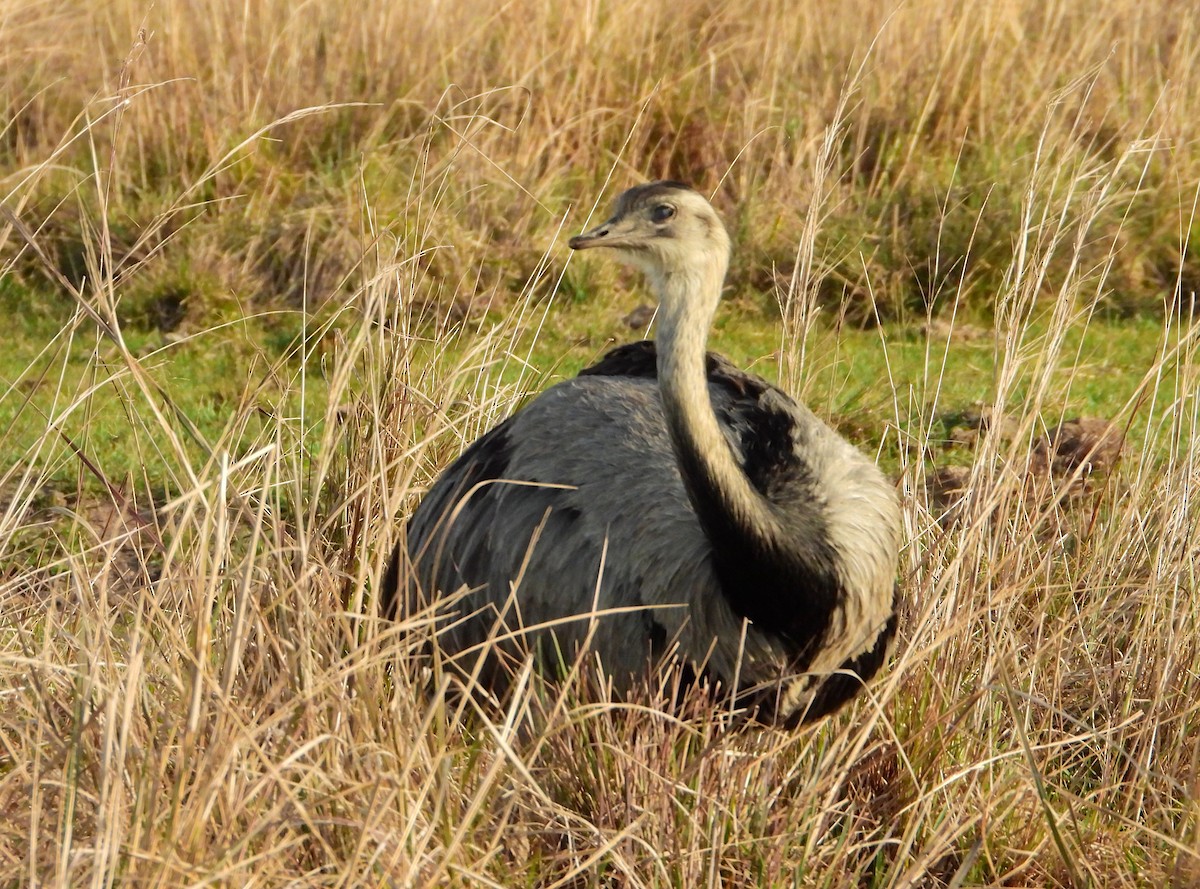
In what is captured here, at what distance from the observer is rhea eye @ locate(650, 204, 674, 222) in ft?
10.6

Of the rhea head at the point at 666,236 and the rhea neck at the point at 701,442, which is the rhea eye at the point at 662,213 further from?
the rhea neck at the point at 701,442

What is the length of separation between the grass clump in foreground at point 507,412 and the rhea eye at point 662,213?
1.84 feet

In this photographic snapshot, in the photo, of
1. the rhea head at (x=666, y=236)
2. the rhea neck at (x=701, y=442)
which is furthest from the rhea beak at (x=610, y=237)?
the rhea neck at (x=701, y=442)

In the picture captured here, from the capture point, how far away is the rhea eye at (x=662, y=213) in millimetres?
3225

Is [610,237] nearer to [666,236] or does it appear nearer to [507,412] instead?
[666,236]

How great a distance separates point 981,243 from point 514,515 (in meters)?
3.78

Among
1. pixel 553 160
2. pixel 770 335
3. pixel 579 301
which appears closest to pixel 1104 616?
pixel 770 335

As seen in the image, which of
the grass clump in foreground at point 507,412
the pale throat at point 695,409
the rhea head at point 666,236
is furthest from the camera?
the rhea head at point 666,236

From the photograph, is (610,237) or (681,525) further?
(681,525)

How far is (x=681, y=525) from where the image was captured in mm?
3400

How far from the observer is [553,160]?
738 cm

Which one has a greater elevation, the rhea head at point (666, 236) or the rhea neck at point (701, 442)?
the rhea head at point (666, 236)

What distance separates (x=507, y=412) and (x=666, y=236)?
61.2 inches

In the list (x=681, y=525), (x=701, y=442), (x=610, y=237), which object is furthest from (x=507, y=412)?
(x=701, y=442)
